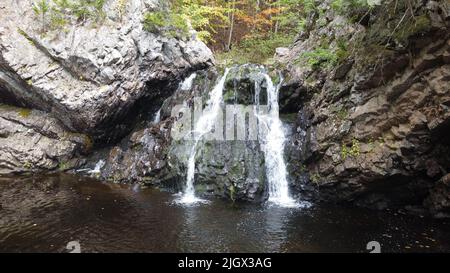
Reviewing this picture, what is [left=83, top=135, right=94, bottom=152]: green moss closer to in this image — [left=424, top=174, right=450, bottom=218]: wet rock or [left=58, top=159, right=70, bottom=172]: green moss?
[left=58, top=159, right=70, bottom=172]: green moss

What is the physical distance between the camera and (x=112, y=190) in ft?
38.0

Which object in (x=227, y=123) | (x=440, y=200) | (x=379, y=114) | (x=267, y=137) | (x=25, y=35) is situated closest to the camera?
(x=440, y=200)

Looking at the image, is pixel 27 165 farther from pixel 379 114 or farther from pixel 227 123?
pixel 379 114

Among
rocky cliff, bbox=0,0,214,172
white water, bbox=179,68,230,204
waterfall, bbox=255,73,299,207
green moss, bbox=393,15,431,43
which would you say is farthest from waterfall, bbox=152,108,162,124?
green moss, bbox=393,15,431,43

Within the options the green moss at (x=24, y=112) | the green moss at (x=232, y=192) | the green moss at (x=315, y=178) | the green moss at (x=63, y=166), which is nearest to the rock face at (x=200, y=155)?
the green moss at (x=232, y=192)

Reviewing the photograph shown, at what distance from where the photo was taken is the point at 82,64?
12711 millimetres

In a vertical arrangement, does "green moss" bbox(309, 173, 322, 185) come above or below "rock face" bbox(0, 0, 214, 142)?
below

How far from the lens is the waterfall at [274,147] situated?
11148 mm

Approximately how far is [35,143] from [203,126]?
666 cm

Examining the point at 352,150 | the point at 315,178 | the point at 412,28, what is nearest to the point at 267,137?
the point at 315,178

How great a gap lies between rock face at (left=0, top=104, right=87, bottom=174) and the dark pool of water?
6.05ft

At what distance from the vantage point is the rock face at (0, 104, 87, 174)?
12734mm
